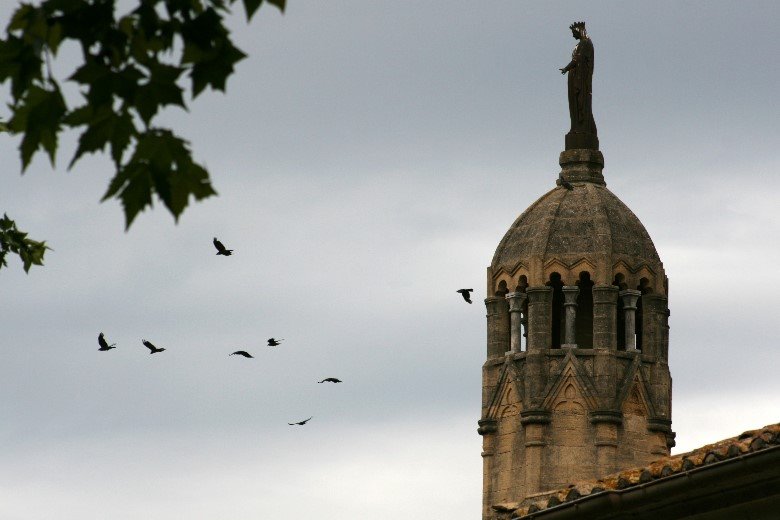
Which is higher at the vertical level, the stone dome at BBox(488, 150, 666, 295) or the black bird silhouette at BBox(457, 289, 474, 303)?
the stone dome at BBox(488, 150, 666, 295)

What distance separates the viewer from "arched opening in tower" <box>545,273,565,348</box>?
47062 millimetres

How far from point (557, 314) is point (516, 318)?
94cm

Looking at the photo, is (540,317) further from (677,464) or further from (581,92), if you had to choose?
(677,464)

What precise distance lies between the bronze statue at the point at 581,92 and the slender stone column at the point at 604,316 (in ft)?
15.2

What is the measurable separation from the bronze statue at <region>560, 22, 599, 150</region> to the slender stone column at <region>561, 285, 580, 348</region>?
470 cm

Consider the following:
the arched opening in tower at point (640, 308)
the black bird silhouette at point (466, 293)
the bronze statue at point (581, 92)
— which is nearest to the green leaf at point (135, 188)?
the black bird silhouette at point (466, 293)

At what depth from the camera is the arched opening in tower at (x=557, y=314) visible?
47.1 meters

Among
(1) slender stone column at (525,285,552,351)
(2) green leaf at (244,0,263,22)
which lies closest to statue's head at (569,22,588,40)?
(1) slender stone column at (525,285,552,351)

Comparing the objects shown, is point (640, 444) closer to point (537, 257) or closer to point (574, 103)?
point (537, 257)

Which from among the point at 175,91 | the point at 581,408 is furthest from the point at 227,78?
the point at 581,408

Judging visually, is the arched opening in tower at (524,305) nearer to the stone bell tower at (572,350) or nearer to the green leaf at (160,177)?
the stone bell tower at (572,350)

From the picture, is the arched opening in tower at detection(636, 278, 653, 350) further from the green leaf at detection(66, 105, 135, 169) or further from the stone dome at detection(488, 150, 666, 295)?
the green leaf at detection(66, 105, 135, 169)

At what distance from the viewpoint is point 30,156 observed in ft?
27.6

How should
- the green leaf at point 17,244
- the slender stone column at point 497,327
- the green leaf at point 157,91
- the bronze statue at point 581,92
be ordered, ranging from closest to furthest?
1. the green leaf at point 157,91
2. the green leaf at point 17,244
3. the slender stone column at point 497,327
4. the bronze statue at point 581,92
